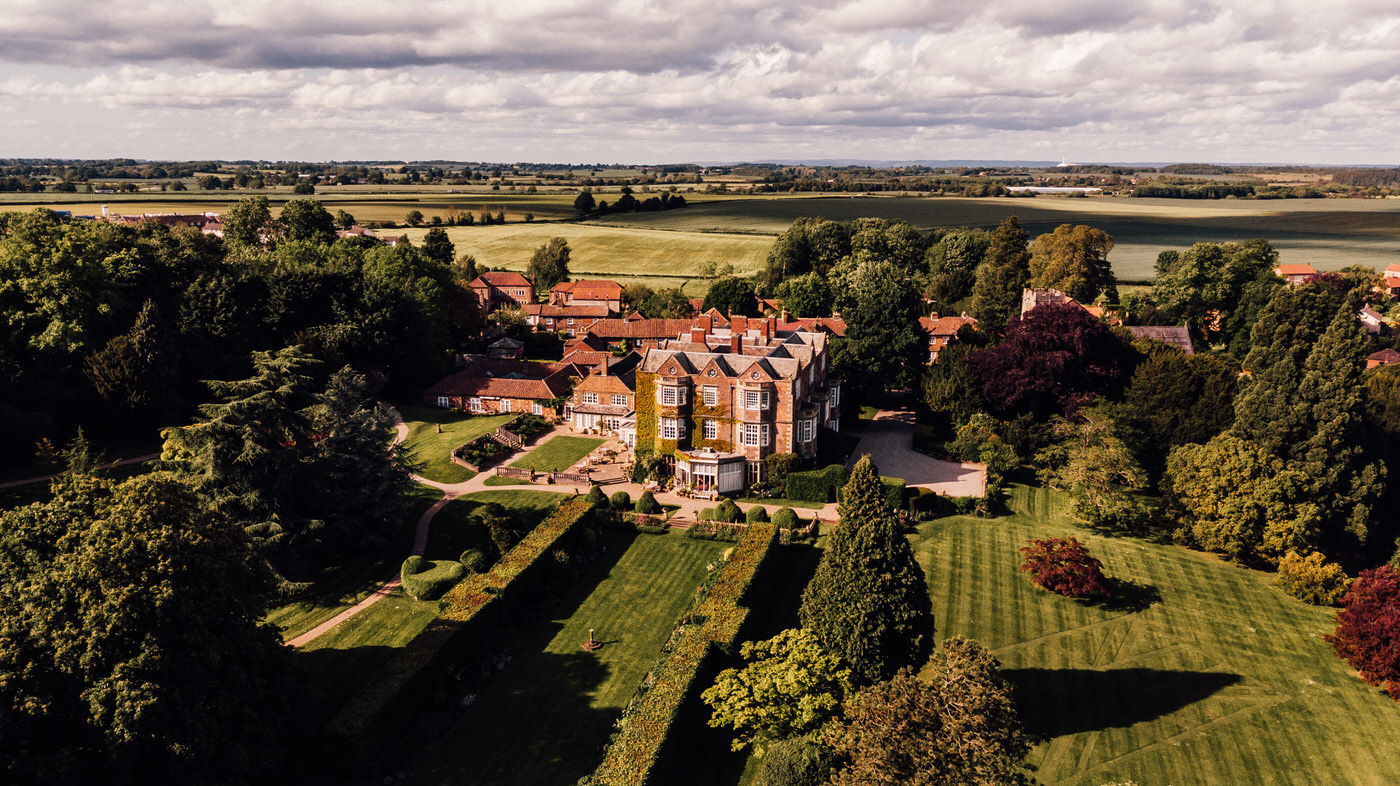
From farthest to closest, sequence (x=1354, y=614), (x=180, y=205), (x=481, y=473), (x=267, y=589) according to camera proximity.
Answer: (x=180, y=205) → (x=481, y=473) → (x=1354, y=614) → (x=267, y=589)

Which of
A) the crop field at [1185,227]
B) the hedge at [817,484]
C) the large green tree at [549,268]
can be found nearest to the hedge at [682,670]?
the hedge at [817,484]

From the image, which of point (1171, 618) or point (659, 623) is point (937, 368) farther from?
point (659, 623)

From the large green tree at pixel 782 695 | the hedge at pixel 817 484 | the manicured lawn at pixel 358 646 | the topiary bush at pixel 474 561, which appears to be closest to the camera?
the large green tree at pixel 782 695

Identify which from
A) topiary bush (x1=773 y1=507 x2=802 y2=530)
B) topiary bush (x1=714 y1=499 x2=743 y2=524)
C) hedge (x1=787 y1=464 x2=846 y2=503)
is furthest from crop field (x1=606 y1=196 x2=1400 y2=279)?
topiary bush (x1=714 y1=499 x2=743 y2=524)

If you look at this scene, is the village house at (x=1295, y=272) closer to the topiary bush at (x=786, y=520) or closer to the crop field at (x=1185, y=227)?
the crop field at (x=1185, y=227)

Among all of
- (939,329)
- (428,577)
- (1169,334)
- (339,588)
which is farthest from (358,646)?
(1169,334)

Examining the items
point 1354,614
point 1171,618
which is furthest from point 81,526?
point 1354,614
